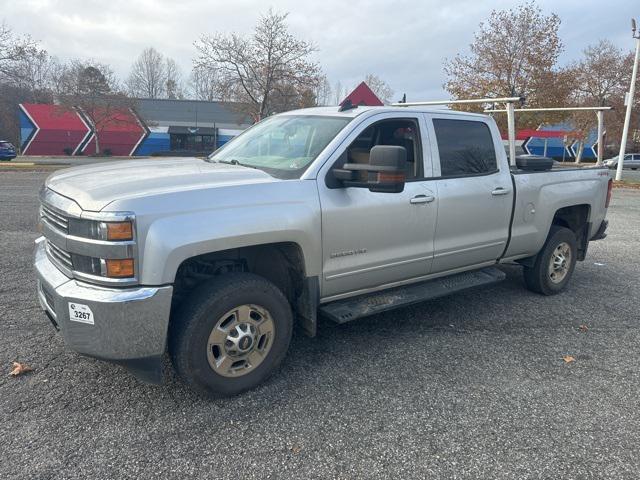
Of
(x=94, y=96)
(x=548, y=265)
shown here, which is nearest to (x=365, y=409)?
(x=548, y=265)

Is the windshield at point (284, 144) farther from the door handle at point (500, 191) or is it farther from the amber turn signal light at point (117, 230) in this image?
the door handle at point (500, 191)

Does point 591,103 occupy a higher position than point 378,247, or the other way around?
point 591,103

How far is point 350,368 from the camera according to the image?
11.8 feet

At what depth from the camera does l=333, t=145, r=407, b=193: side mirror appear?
305cm

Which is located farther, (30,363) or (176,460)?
(30,363)

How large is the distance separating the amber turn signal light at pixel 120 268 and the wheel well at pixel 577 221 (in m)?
4.74

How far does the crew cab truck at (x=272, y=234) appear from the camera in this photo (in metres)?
2.68

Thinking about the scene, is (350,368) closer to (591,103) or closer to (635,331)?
(635,331)

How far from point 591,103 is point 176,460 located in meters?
42.8

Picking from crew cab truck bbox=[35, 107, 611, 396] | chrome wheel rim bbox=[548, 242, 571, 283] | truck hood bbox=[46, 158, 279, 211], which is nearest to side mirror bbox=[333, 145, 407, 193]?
crew cab truck bbox=[35, 107, 611, 396]

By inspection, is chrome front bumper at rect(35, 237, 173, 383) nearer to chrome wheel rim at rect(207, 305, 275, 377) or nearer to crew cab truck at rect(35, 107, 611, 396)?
crew cab truck at rect(35, 107, 611, 396)

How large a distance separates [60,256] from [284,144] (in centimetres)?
186

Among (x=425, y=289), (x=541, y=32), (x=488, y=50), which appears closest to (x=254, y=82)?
(x=488, y=50)

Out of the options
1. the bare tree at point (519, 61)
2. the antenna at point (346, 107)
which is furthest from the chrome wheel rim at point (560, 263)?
the bare tree at point (519, 61)
